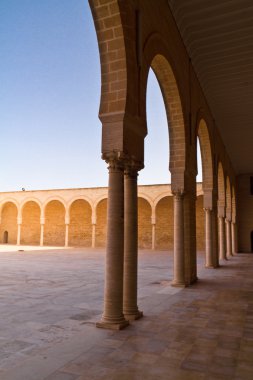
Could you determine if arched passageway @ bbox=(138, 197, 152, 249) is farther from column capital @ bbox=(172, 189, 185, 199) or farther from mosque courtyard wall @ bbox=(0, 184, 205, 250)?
column capital @ bbox=(172, 189, 185, 199)

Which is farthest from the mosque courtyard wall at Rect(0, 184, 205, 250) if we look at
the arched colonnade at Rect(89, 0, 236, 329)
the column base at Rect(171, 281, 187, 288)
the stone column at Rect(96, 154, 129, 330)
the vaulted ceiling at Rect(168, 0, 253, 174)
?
the stone column at Rect(96, 154, 129, 330)

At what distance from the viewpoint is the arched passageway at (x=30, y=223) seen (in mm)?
32094

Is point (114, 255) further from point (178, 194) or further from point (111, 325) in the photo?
point (178, 194)

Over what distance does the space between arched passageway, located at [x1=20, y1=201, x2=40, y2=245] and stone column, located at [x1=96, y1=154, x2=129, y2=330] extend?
2843cm

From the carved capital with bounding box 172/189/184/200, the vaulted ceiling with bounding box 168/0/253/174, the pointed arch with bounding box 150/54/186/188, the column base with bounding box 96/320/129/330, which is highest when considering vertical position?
the vaulted ceiling with bounding box 168/0/253/174

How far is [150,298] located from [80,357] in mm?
3546

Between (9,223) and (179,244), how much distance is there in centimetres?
2775

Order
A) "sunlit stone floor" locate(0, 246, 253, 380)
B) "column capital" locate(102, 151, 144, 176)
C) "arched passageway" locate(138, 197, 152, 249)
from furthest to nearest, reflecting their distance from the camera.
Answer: "arched passageway" locate(138, 197, 152, 249), "column capital" locate(102, 151, 144, 176), "sunlit stone floor" locate(0, 246, 253, 380)

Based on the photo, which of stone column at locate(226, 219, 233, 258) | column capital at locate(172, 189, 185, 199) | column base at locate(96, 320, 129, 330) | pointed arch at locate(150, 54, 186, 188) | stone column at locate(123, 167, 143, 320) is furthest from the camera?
stone column at locate(226, 219, 233, 258)

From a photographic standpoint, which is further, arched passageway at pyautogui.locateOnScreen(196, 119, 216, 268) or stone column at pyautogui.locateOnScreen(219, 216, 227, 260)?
stone column at pyautogui.locateOnScreen(219, 216, 227, 260)

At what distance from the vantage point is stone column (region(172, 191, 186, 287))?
838 centimetres

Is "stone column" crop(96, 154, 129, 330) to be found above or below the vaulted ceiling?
below

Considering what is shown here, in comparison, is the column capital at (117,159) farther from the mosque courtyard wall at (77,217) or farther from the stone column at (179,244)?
the mosque courtyard wall at (77,217)

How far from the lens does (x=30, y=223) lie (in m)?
32.4
